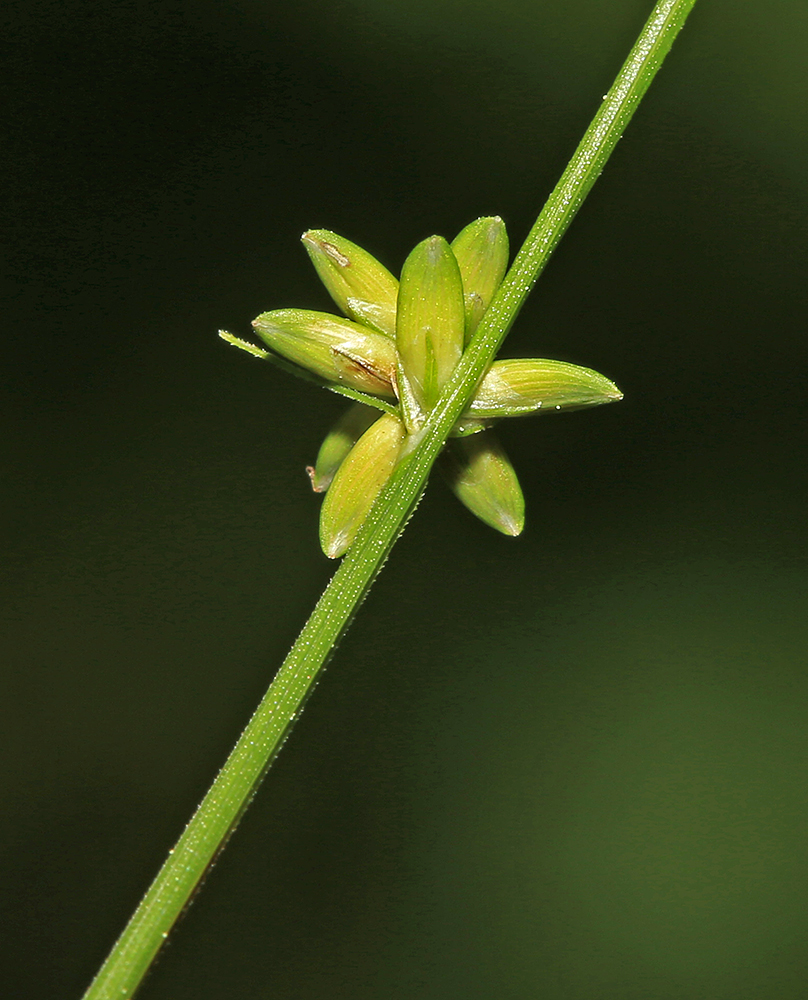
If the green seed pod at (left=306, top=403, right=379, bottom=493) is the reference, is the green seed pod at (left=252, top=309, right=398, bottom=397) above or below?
above

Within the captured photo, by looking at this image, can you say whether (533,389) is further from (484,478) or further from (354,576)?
(354,576)

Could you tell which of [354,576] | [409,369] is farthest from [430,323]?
[354,576]

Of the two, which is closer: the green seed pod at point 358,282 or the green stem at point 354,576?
the green stem at point 354,576

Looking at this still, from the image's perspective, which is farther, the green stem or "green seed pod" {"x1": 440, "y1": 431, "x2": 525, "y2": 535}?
"green seed pod" {"x1": 440, "y1": 431, "x2": 525, "y2": 535}

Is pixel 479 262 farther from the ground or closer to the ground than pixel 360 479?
farther from the ground

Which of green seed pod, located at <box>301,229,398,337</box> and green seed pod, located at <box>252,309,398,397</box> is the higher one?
green seed pod, located at <box>301,229,398,337</box>

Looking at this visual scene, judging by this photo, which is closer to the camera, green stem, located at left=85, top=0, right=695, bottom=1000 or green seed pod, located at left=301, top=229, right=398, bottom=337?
green stem, located at left=85, top=0, right=695, bottom=1000

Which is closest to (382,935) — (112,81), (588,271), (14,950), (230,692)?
(230,692)
